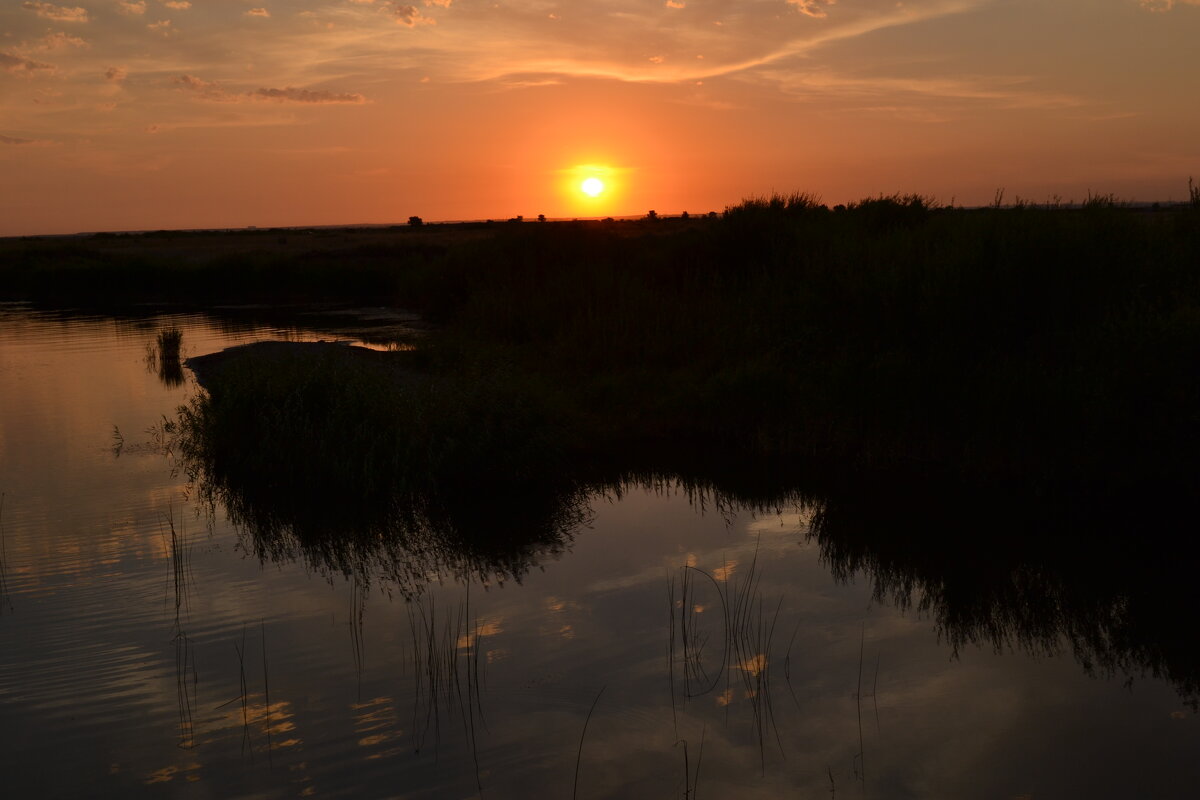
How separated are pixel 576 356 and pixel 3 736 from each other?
13443 mm

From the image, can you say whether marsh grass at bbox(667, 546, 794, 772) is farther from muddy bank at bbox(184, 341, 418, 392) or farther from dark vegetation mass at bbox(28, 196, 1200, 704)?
muddy bank at bbox(184, 341, 418, 392)

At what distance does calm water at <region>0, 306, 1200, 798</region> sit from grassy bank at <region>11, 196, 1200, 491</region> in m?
2.88

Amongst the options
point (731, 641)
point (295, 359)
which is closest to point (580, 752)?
point (731, 641)

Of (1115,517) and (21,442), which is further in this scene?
(21,442)

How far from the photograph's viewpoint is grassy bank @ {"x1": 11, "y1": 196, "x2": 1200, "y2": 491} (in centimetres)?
1130

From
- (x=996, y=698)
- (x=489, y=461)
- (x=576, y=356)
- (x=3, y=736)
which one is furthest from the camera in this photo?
(x=576, y=356)

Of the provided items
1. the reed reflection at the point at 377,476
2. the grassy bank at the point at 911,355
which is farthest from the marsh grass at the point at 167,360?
the reed reflection at the point at 377,476

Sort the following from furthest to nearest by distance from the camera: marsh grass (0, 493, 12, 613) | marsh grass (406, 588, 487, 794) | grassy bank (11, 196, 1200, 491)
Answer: grassy bank (11, 196, 1200, 491) → marsh grass (0, 493, 12, 613) → marsh grass (406, 588, 487, 794)

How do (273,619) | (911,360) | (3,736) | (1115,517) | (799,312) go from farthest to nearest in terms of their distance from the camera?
1. (799,312)
2. (911,360)
3. (1115,517)
4. (273,619)
5. (3,736)

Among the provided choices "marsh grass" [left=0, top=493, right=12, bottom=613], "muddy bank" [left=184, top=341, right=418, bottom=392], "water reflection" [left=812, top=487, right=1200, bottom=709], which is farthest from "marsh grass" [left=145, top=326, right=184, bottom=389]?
"water reflection" [left=812, top=487, right=1200, bottom=709]

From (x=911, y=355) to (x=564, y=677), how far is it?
8.36 m

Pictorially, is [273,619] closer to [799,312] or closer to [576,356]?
[799,312]

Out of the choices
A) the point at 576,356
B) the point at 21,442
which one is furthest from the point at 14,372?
the point at 576,356

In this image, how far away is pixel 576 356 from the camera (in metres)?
18.8
